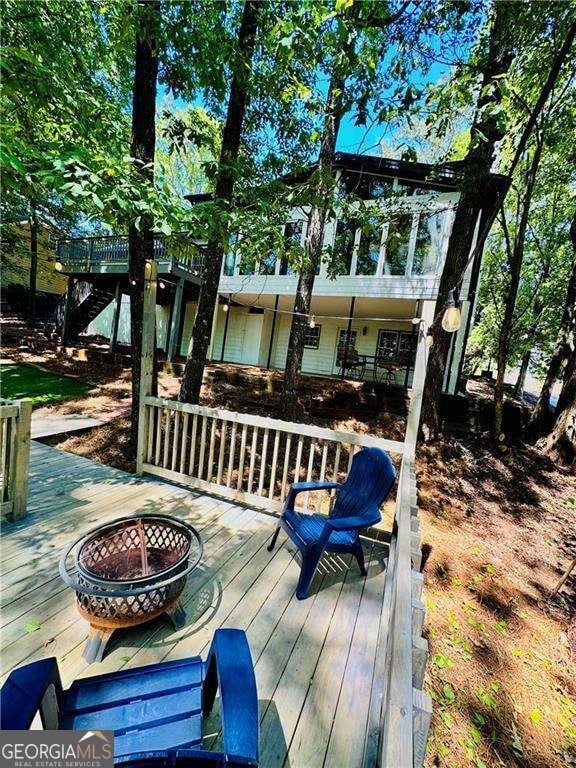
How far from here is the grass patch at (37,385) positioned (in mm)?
7736

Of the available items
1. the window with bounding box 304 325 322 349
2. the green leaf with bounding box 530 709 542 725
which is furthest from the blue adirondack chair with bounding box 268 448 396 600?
the window with bounding box 304 325 322 349

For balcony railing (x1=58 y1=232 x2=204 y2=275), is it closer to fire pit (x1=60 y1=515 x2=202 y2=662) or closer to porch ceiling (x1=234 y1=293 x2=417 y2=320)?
porch ceiling (x1=234 y1=293 x2=417 y2=320)

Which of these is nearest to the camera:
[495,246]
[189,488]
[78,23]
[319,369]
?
[189,488]

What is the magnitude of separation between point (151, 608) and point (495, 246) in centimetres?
1884

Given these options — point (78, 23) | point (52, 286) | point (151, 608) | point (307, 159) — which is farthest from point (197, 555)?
point (52, 286)

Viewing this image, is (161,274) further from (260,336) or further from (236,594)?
(236,594)

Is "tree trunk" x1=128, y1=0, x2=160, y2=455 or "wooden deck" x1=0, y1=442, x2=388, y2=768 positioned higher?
"tree trunk" x1=128, y1=0, x2=160, y2=455

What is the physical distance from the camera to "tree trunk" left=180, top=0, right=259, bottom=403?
4.35 meters

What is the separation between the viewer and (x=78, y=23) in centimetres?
530

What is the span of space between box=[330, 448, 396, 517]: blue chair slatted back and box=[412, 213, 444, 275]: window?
829 centimetres

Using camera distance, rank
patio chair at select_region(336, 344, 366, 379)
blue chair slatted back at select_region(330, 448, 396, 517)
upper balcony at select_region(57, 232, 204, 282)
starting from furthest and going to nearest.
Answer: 1. patio chair at select_region(336, 344, 366, 379)
2. upper balcony at select_region(57, 232, 204, 282)
3. blue chair slatted back at select_region(330, 448, 396, 517)

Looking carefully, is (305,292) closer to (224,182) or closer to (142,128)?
(224,182)

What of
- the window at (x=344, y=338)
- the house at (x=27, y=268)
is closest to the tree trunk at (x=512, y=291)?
the window at (x=344, y=338)

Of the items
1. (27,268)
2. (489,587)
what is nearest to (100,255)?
(27,268)
